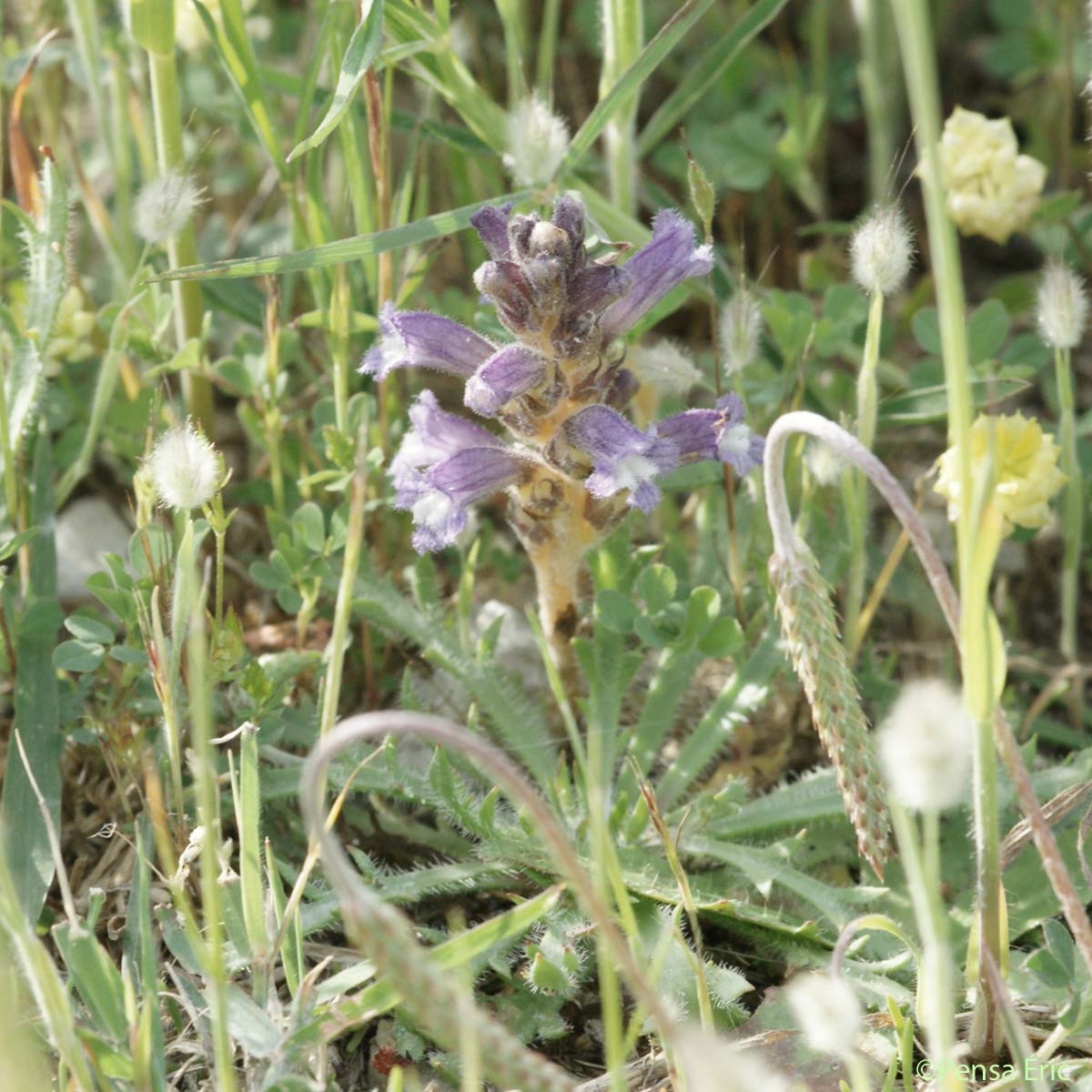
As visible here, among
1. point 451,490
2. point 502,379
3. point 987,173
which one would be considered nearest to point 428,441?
point 451,490

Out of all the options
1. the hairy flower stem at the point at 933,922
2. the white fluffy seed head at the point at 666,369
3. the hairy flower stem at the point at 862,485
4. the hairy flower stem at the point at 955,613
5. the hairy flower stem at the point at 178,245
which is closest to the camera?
the hairy flower stem at the point at 933,922

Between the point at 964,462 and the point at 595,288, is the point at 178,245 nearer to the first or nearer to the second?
the point at 595,288

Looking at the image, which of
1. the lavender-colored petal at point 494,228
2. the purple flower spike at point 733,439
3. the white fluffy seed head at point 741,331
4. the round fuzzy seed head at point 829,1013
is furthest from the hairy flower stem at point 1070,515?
the round fuzzy seed head at point 829,1013

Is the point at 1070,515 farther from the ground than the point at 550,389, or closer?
closer

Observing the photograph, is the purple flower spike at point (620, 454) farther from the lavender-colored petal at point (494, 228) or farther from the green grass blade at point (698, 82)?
the green grass blade at point (698, 82)

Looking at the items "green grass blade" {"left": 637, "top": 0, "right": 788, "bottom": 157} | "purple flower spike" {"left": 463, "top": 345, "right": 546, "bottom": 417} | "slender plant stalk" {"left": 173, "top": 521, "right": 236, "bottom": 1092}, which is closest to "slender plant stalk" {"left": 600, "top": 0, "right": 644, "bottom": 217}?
"green grass blade" {"left": 637, "top": 0, "right": 788, "bottom": 157}
